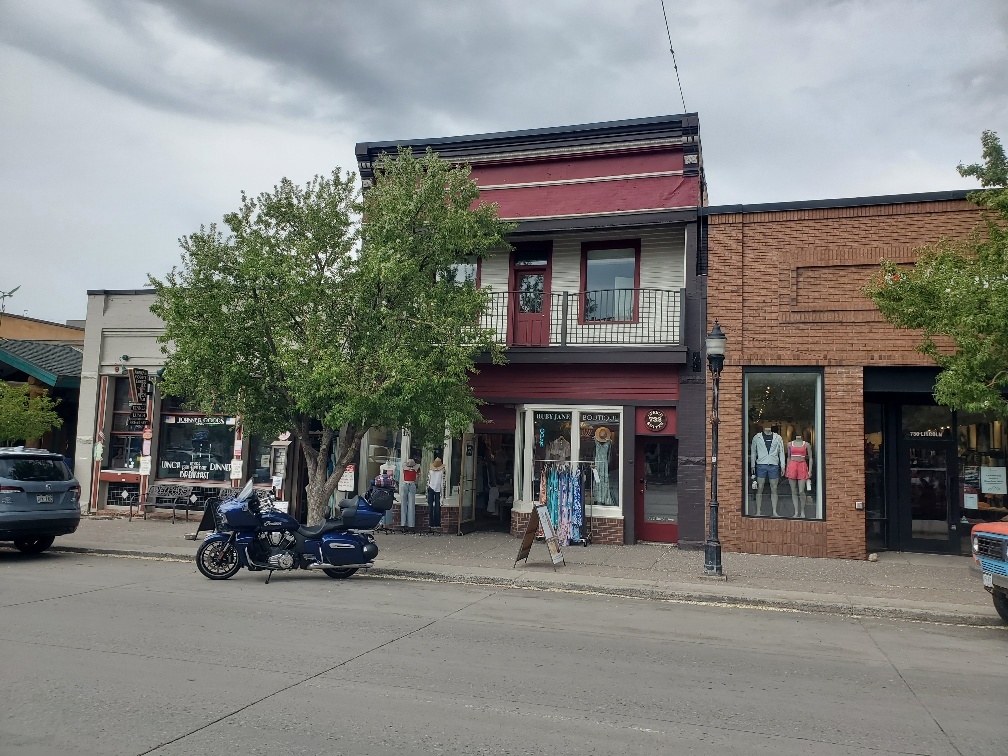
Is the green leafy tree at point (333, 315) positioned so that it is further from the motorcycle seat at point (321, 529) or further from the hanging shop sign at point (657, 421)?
the hanging shop sign at point (657, 421)

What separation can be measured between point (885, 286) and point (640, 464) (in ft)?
19.3

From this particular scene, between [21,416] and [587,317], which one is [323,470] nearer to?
[587,317]

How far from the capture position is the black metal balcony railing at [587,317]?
51.2 feet

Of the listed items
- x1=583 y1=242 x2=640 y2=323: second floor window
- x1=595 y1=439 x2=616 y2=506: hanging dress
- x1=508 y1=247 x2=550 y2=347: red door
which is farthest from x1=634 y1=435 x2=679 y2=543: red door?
x1=508 y1=247 x2=550 y2=347: red door

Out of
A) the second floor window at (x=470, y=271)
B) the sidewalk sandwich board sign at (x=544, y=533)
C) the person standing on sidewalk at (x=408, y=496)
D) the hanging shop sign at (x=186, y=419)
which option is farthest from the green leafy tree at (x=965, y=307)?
the hanging shop sign at (x=186, y=419)

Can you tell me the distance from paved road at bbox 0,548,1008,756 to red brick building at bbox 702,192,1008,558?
5.14m

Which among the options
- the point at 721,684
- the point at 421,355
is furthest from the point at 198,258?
the point at 721,684

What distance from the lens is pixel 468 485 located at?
17000mm

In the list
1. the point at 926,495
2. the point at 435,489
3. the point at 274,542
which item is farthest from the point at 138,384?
the point at 926,495

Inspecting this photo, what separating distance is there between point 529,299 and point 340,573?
7.82 meters

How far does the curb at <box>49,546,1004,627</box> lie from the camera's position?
9.67 metres

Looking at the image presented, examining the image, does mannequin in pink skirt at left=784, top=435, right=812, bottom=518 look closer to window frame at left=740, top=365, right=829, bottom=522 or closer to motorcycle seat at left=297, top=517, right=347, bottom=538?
window frame at left=740, top=365, right=829, bottom=522

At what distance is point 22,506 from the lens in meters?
12.0

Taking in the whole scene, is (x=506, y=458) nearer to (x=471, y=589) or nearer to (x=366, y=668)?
(x=471, y=589)
